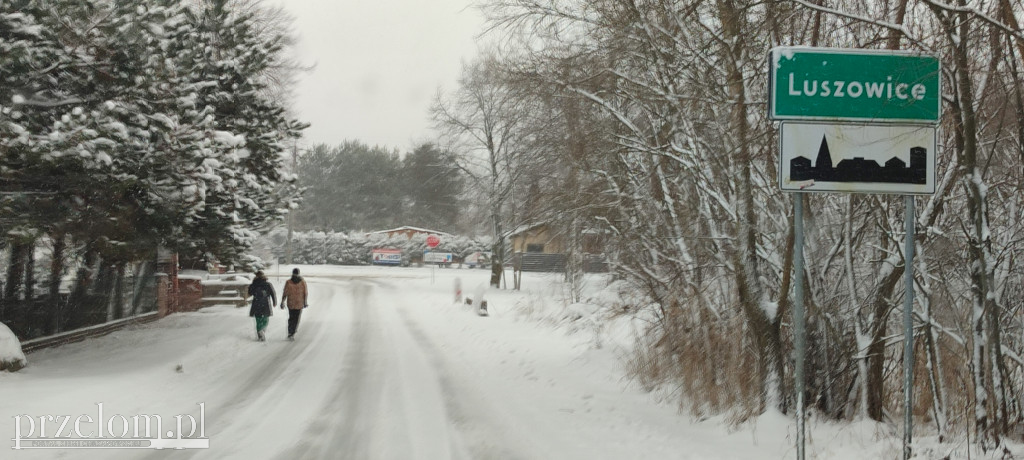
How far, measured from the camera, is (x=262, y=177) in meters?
17.7

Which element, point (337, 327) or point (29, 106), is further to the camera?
point (337, 327)

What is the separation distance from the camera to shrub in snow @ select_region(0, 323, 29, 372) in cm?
1151

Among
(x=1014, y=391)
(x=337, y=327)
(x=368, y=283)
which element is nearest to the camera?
(x=1014, y=391)

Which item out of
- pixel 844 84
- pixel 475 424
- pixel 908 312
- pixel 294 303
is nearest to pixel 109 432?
pixel 475 424

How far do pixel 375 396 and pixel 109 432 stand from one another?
329cm

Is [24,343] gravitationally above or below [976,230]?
below

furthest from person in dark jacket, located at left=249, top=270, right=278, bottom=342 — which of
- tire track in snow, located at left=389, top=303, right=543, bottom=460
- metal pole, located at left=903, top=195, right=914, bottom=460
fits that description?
metal pole, located at left=903, top=195, right=914, bottom=460

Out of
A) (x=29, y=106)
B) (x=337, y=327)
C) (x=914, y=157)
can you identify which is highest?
(x=29, y=106)

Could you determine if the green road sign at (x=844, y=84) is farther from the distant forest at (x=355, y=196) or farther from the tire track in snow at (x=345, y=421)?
the distant forest at (x=355, y=196)

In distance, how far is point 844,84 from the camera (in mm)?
5402

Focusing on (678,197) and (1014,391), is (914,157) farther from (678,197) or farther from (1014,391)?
(678,197)

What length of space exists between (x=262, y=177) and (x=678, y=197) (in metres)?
10.9

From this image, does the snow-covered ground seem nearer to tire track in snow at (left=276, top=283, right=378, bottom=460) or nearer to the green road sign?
tire track in snow at (left=276, top=283, right=378, bottom=460)

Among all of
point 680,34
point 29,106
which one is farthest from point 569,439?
point 29,106
